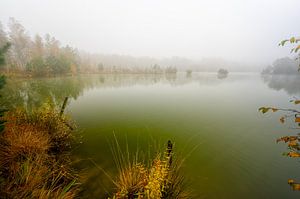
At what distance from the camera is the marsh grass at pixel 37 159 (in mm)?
2051

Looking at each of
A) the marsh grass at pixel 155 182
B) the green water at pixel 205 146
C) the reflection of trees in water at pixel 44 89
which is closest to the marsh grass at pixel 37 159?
the green water at pixel 205 146

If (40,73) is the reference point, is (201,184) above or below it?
below

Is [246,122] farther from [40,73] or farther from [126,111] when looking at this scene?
[40,73]

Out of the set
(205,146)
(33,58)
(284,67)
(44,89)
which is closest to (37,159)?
(205,146)

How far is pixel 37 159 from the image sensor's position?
112 inches

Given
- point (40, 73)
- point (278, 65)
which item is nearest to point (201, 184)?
point (40, 73)

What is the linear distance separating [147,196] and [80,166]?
2208mm

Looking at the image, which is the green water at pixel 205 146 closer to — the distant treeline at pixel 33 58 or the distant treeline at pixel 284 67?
the distant treeline at pixel 33 58

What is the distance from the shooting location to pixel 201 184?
10.3ft

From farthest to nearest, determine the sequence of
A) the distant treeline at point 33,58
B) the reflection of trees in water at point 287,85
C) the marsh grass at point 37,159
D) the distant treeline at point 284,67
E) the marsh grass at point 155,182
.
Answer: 1. the distant treeline at point 284,67
2. the distant treeline at point 33,58
3. the reflection of trees in water at point 287,85
4. the marsh grass at point 37,159
5. the marsh grass at point 155,182

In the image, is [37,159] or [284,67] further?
[284,67]

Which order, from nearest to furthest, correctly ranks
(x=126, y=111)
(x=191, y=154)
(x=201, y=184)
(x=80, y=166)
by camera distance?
(x=201, y=184) < (x=80, y=166) < (x=191, y=154) < (x=126, y=111)

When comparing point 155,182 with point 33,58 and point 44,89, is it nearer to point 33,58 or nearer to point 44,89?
point 44,89

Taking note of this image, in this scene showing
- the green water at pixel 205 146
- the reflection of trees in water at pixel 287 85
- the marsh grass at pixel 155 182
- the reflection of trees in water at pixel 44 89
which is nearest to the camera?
the marsh grass at pixel 155 182
